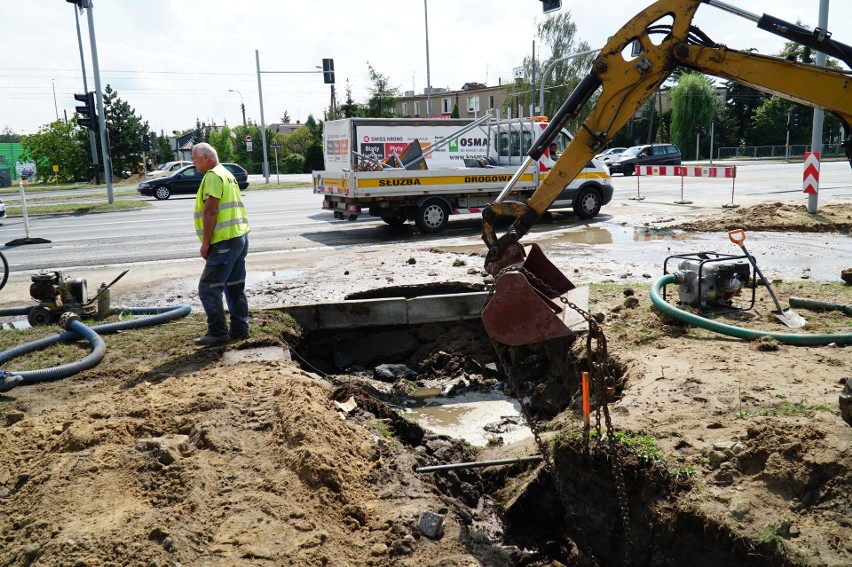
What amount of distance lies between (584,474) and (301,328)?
4.33 metres

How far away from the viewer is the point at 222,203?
22.5 ft

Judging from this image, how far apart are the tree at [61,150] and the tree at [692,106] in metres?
46.4

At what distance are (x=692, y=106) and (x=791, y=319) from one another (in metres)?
57.5

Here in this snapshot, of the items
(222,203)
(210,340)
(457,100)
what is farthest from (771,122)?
(210,340)

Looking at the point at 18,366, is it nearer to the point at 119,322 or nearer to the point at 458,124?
the point at 119,322

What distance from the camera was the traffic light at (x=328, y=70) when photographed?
3550cm

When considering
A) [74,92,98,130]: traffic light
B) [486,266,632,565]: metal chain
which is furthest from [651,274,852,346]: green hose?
[74,92,98,130]: traffic light

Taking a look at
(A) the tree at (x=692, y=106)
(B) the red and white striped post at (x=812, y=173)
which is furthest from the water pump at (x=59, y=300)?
(A) the tree at (x=692, y=106)

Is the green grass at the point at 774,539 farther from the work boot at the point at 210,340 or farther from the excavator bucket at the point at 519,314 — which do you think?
the work boot at the point at 210,340

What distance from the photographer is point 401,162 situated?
16.8 m

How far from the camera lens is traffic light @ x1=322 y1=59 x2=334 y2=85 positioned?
35500 mm

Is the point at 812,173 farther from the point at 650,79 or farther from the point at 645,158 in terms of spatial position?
the point at 645,158

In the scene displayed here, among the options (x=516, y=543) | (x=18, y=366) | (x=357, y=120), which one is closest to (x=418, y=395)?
(x=516, y=543)

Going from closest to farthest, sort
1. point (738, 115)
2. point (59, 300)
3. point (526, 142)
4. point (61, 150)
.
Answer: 1. point (59, 300)
2. point (526, 142)
3. point (61, 150)
4. point (738, 115)
